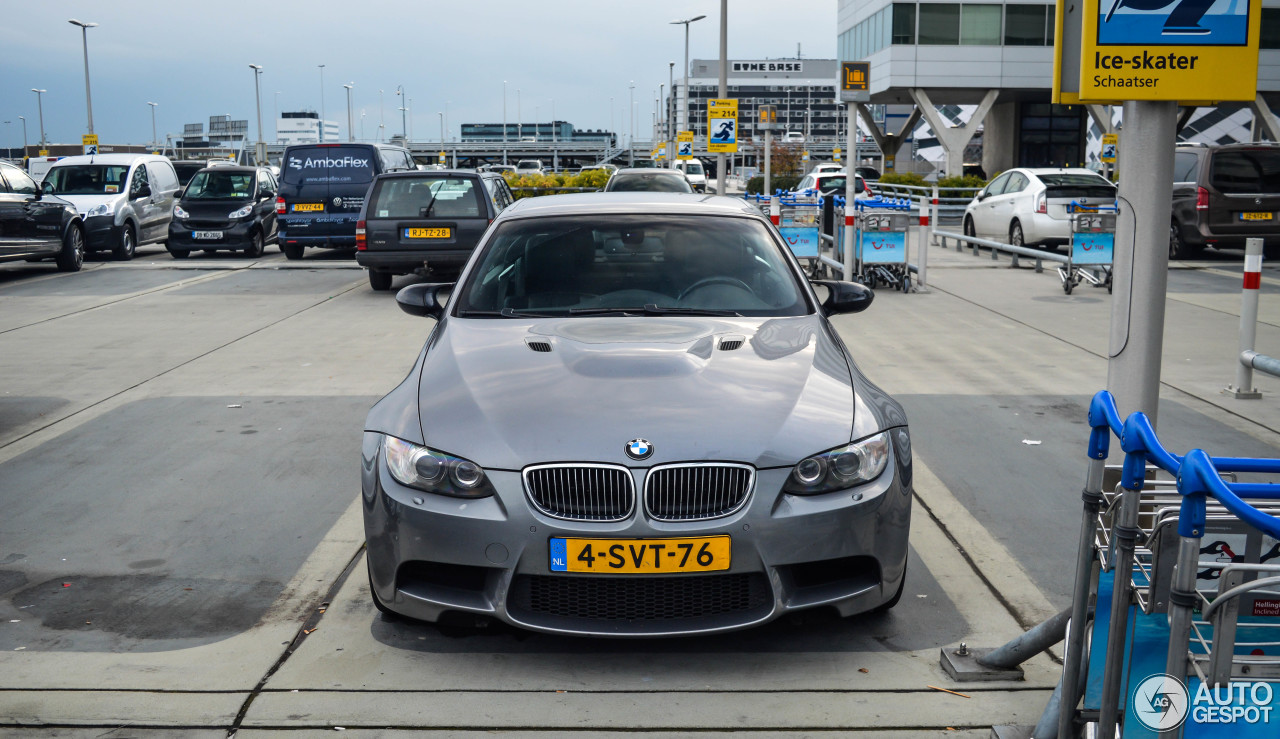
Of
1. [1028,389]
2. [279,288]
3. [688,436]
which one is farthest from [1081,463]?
[279,288]

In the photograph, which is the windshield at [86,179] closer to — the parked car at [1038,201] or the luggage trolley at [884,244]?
the luggage trolley at [884,244]

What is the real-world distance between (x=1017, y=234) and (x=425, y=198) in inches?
389

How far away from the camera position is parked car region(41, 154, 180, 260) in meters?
20.0

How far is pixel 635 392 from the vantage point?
3.99m

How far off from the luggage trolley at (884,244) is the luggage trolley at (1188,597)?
12.2 m

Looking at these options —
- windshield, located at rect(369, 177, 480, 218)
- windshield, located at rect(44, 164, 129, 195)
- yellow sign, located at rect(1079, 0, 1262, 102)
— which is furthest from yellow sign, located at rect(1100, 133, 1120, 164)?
yellow sign, located at rect(1079, 0, 1262, 102)

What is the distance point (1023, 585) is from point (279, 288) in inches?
521

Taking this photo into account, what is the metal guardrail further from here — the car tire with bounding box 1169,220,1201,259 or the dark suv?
the dark suv

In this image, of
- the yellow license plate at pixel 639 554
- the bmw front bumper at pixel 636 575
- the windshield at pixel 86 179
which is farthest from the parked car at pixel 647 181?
the yellow license plate at pixel 639 554

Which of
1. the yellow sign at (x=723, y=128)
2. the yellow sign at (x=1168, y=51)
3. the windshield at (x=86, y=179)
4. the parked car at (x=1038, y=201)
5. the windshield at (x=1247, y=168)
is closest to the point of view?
the yellow sign at (x=1168, y=51)

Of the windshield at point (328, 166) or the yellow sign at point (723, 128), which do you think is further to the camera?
the yellow sign at point (723, 128)

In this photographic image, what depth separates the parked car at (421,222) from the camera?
14672mm

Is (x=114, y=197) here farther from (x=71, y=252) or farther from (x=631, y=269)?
(x=631, y=269)

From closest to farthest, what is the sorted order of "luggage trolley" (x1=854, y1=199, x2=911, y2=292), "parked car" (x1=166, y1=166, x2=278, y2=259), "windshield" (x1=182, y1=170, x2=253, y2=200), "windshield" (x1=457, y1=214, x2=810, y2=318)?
"windshield" (x1=457, y1=214, x2=810, y2=318) → "luggage trolley" (x1=854, y1=199, x2=911, y2=292) → "parked car" (x1=166, y1=166, x2=278, y2=259) → "windshield" (x1=182, y1=170, x2=253, y2=200)
